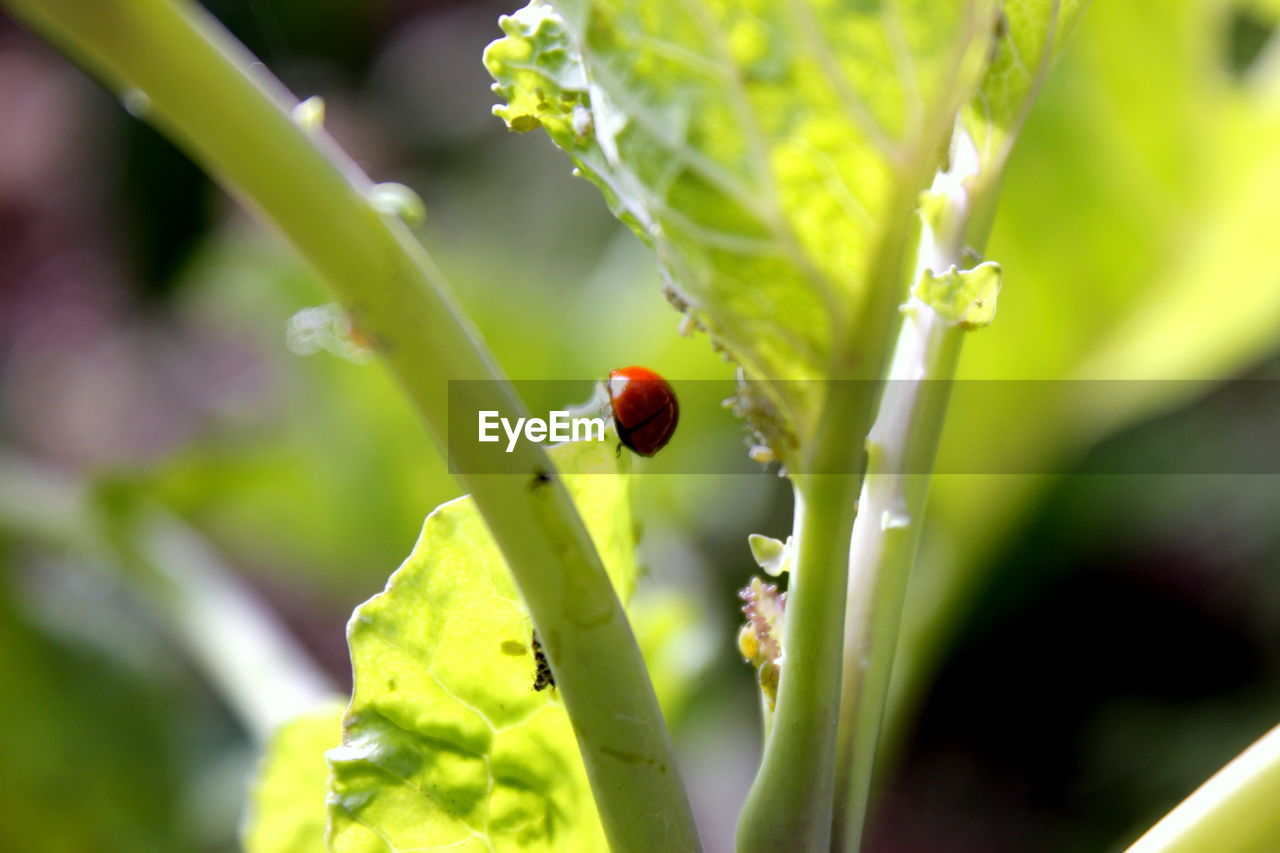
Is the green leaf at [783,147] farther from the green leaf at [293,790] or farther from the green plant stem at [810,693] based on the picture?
the green leaf at [293,790]

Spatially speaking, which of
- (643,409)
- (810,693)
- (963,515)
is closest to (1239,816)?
(810,693)

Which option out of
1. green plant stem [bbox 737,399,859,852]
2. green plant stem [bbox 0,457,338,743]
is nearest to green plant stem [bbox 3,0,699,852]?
green plant stem [bbox 737,399,859,852]

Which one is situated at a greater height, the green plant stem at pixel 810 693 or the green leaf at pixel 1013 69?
the green leaf at pixel 1013 69

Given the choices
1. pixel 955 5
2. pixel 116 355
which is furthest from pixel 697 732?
pixel 116 355

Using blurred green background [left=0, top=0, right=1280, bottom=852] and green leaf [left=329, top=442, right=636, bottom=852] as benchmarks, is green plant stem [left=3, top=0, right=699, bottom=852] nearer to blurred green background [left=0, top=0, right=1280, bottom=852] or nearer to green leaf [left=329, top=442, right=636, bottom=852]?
green leaf [left=329, top=442, right=636, bottom=852]

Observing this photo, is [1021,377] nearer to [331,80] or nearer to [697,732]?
[697,732]

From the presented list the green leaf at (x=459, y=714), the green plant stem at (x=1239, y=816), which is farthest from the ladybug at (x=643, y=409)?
the green plant stem at (x=1239, y=816)

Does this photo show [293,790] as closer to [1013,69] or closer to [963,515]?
[1013,69]
